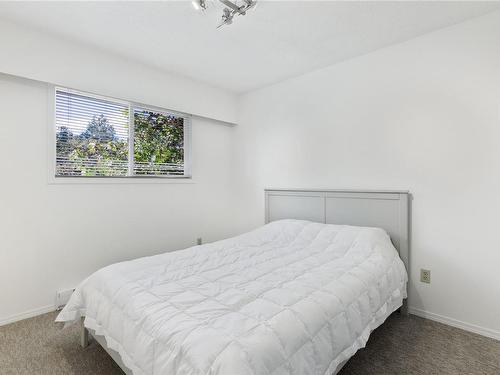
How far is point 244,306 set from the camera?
Result: 131 centimetres

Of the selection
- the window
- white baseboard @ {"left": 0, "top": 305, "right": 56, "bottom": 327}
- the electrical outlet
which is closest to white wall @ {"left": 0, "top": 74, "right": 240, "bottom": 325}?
white baseboard @ {"left": 0, "top": 305, "right": 56, "bottom": 327}

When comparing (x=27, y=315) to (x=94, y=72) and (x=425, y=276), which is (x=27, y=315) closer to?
(x=94, y=72)

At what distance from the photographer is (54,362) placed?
1.73 m

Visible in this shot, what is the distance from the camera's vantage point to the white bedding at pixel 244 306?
1.05 metres

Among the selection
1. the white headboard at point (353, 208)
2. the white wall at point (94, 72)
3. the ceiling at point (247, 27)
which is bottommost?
the white headboard at point (353, 208)

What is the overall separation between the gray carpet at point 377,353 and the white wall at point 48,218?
40 cm

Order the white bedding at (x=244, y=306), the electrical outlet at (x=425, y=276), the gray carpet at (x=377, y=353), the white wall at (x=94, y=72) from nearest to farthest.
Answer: the white bedding at (x=244, y=306) → the gray carpet at (x=377, y=353) → the white wall at (x=94, y=72) → the electrical outlet at (x=425, y=276)

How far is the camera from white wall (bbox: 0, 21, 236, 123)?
85.3 inches

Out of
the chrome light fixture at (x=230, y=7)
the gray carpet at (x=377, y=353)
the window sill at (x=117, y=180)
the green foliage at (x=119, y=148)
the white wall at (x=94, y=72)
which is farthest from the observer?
the green foliage at (x=119, y=148)

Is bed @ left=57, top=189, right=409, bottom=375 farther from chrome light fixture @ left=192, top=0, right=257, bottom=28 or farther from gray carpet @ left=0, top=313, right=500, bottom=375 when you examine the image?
chrome light fixture @ left=192, top=0, right=257, bottom=28

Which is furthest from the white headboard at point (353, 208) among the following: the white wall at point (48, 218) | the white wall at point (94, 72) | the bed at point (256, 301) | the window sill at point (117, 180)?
the white wall at point (94, 72)

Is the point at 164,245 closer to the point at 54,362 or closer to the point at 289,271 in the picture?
the point at 54,362

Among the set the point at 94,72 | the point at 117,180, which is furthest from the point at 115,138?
the point at 94,72

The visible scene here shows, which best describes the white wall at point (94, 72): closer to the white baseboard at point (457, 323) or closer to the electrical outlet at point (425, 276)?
the electrical outlet at point (425, 276)
